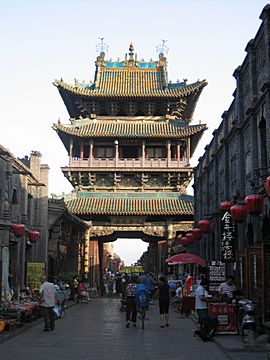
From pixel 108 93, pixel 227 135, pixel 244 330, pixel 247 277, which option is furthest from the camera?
pixel 108 93

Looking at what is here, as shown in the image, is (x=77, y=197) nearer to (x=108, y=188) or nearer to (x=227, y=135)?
(x=108, y=188)

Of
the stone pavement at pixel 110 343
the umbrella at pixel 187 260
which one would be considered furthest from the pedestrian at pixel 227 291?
the umbrella at pixel 187 260

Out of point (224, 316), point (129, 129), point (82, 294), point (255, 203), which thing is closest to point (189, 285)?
point (224, 316)

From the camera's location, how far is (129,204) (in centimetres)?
3950

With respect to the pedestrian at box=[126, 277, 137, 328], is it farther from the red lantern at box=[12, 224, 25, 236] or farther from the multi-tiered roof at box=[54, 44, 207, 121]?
the multi-tiered roof at box=[54, 44, 207, 121]

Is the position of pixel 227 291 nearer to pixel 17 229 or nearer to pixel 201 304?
pixel 201 304

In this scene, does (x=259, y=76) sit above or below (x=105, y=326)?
above

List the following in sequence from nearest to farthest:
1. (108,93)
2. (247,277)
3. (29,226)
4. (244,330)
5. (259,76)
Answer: (244,330) < (247,277) < (259,76) < (29,226) < (108,93)

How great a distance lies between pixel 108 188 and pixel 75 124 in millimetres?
5766

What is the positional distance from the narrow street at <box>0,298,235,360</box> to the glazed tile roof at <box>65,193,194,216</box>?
1991 centimetres

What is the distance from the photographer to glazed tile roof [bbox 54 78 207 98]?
4241 cm

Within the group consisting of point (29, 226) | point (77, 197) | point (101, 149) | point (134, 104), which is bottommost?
point (29, 226)

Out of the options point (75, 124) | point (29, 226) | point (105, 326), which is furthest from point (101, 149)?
point (105, 326)

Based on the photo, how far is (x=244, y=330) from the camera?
11.9m
